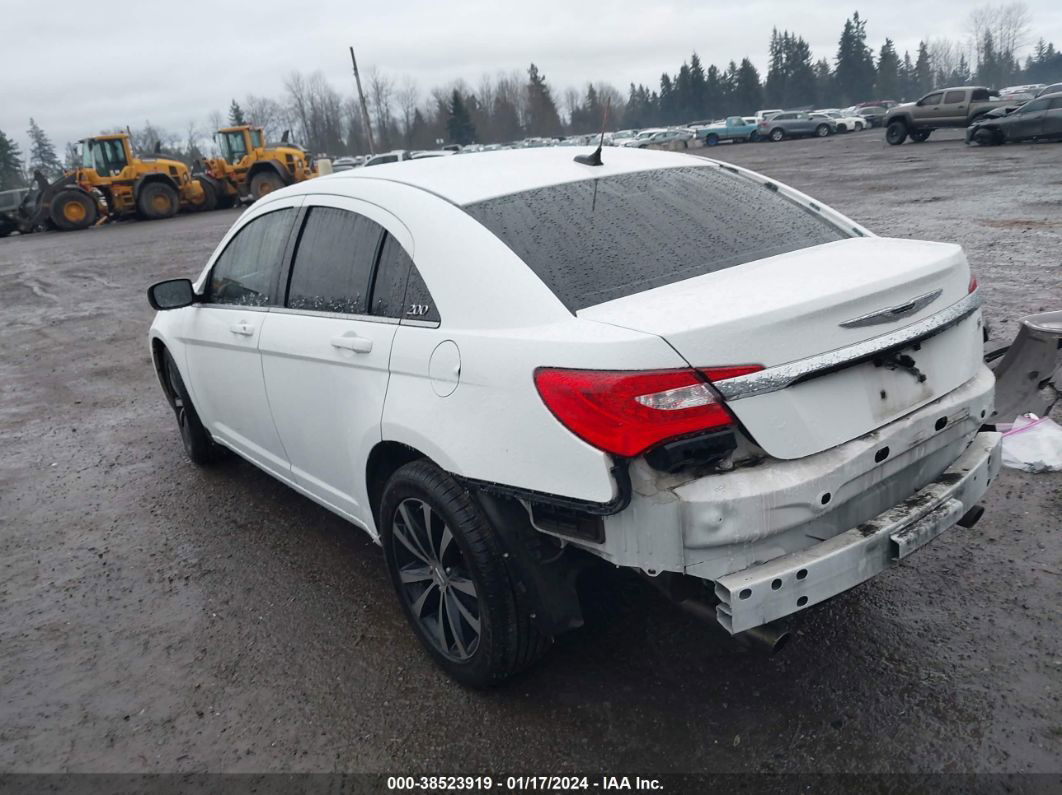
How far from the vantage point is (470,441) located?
2520 millimetres

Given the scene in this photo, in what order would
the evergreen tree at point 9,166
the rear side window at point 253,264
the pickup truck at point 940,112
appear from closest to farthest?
the rear side window at point 253,264 → the pickup truck at point 940,112 → the evergreen tree at point 9,166

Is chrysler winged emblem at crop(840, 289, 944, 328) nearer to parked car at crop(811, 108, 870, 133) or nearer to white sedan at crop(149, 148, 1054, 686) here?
white sedan at crop(149, 148, 1054, 686)

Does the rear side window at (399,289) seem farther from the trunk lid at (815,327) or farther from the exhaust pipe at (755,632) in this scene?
the exhaust pipe at (755,632)

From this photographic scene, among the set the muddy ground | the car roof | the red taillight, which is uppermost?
the car roof

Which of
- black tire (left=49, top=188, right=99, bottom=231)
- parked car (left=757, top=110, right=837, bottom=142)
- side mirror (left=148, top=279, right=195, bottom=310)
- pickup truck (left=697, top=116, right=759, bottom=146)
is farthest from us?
pickup truck (left=697, top=116, right=759, bottom=146)

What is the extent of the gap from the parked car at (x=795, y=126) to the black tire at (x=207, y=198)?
2878 cm

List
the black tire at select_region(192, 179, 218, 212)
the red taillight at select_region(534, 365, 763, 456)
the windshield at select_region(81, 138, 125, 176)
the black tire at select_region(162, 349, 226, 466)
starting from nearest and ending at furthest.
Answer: the red taillight at select_region(534, 365, 763, 456) < the black tire at select_region(162, 349, 226, 466) < the windshield at select_region(81, 138, 125, 176) < the black tire at select_region(192, 179, 218, 212)

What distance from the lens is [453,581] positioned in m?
2.83

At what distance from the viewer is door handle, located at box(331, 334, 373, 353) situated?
300cm

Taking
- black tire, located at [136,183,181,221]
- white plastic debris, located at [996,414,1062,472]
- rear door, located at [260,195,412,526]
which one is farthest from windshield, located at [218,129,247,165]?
white plastic debris, located at [996,414,1062,472]

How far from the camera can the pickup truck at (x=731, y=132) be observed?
4747 cm

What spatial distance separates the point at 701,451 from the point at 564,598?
700 mm

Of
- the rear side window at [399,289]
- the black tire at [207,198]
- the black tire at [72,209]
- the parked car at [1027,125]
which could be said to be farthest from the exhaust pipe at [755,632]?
the black tire at [207,198]

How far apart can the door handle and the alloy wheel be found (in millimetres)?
565
